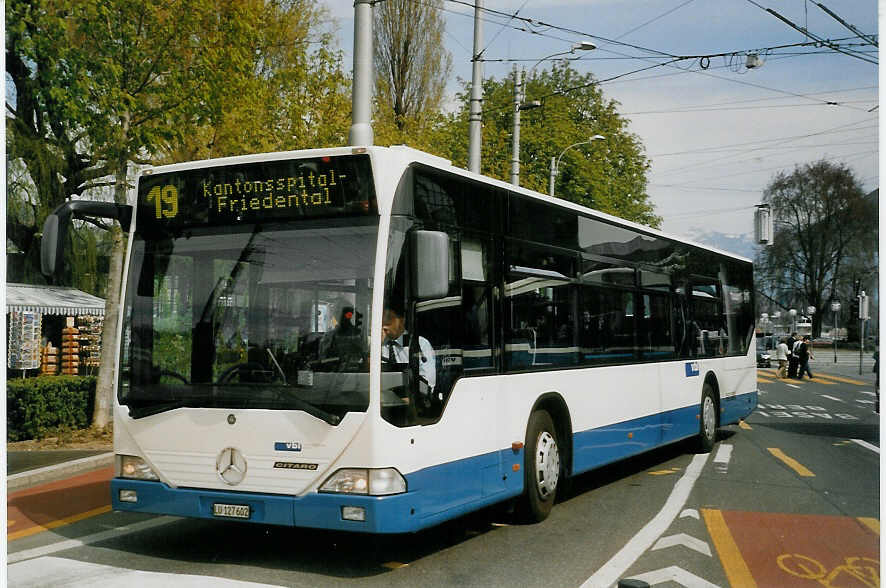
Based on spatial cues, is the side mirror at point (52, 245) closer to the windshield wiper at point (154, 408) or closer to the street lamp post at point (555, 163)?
the windshield wiper at point (154, 408)

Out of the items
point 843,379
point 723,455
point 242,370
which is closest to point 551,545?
point 242,370

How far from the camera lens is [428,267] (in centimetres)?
677

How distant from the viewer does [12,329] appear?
20.7m

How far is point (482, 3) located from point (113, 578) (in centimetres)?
1573

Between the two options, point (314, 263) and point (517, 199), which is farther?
point (517, 199)

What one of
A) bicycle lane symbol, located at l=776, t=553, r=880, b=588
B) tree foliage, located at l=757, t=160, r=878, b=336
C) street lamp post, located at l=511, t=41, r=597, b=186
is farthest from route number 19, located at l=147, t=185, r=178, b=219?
tree foliage, located at l=757, t=160, r=878, b=336

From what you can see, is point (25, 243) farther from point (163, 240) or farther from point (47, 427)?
point (163, 240)

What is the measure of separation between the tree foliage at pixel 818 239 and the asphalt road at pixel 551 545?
29.7 m

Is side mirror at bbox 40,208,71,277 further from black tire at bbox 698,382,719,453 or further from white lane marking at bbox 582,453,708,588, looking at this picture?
black tire at bbox 698,382,719,453

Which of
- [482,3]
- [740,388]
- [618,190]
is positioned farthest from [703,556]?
[618,190]

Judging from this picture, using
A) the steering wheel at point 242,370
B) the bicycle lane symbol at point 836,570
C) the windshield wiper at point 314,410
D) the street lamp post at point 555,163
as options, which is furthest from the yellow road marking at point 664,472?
the street lamp post at point 555,163

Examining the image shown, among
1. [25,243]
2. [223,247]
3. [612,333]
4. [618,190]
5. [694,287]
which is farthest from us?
[618,190]

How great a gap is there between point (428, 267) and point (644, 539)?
120 inches

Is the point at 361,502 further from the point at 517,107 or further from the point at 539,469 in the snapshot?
the point at 517,107
